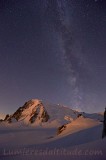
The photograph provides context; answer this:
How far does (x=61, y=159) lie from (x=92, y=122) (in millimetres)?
82226

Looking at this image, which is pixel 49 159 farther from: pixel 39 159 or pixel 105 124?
pixel 105 124

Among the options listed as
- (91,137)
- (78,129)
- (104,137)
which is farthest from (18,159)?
(78,129)

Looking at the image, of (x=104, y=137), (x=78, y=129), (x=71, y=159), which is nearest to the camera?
(x=71, y=159)

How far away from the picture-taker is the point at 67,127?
13512 centimetres

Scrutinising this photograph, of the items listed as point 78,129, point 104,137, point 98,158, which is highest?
point 78,129

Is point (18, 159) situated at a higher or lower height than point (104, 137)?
lower

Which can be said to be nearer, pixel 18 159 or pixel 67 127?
pixel 18 159

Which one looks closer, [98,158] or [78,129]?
[98,158]

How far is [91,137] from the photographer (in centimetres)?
9981

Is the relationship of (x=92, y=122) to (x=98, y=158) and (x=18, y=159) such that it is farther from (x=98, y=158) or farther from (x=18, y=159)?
(x=98, y=158)

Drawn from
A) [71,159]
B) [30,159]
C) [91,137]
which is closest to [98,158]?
[71,159]

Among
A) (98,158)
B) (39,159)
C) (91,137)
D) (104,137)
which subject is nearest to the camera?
(98,158)

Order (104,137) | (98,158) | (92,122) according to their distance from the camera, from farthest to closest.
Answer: (92,122) < (104,137) < (98,158)

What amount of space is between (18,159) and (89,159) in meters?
17.0
